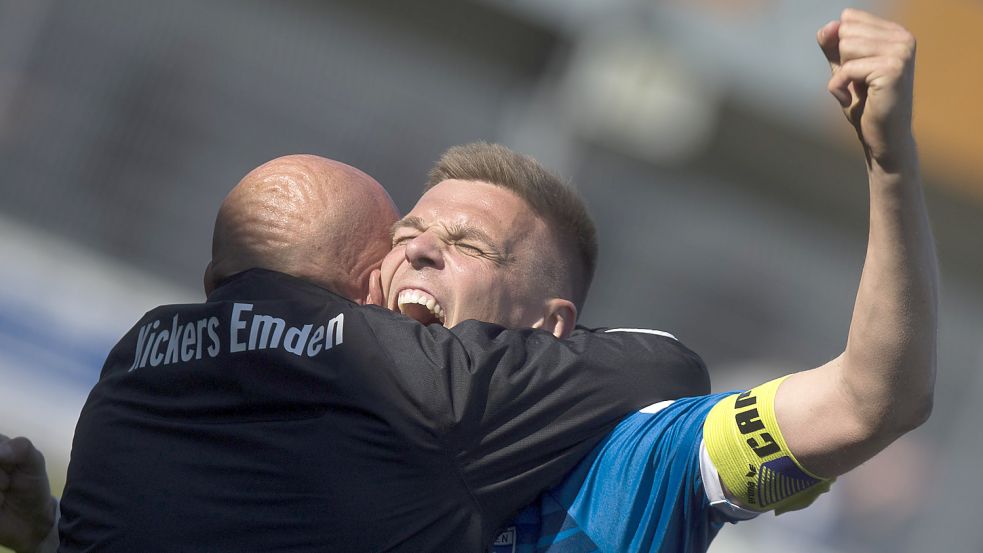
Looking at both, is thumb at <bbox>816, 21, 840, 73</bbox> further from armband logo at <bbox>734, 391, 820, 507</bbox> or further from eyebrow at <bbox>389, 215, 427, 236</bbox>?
eyebrow at <bbox>389, 215, 427, 236</bbox>

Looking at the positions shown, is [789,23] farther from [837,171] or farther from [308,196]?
[308,196]

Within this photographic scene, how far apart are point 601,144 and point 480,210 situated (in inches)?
289

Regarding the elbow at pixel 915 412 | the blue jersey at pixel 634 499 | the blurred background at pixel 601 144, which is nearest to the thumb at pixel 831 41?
the elbow at pixel 915 412

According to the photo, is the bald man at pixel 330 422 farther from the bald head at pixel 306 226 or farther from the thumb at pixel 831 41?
the thumb at pixel 831 41

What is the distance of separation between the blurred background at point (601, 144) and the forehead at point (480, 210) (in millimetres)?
5743

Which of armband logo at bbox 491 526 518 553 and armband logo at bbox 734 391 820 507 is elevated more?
armband logo at bbox 734 391 820 507

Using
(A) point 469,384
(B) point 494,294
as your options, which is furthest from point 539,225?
(A) point 469,384

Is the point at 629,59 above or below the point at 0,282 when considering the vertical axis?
above

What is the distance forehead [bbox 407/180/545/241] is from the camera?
96.1 inches

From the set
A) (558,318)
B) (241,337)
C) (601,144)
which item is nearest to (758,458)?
(558,318)

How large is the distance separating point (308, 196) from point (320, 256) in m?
0.15

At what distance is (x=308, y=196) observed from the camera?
7.85 feet

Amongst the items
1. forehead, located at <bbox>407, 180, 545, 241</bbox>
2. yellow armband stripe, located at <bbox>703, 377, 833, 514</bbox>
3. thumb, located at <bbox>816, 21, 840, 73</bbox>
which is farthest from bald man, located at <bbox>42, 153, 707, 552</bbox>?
thumb, located at <bbox>816, 21, 840, 73</bbox>

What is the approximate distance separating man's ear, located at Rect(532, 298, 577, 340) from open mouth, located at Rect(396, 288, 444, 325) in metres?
0.24
